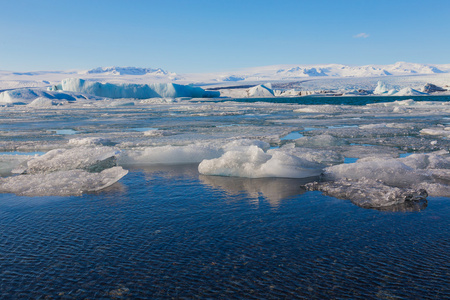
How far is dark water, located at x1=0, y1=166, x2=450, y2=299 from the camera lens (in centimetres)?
212

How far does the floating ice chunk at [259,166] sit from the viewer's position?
4824mm

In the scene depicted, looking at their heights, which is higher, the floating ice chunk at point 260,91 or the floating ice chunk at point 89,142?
the floating ice chunk at point 260,91

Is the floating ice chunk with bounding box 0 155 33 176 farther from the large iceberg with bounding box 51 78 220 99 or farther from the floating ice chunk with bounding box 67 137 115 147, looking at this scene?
the large iceberg with bounding box 51 78 220 99

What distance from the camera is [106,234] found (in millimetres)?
2945

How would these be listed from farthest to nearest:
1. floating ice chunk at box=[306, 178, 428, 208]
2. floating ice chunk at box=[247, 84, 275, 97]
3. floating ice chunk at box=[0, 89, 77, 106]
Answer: floating ice chunk at box=[247, 84, 275, 97]
floating ice chunk at box=[0, 89, 77, 106]
floating ice chunk at box=[306, 178, 428, 208]

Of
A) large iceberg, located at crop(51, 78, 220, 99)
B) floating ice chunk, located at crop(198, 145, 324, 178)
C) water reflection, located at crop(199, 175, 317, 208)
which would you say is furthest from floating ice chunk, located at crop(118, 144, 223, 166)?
large iceberg, located at crop(51, 78, 220, 99)

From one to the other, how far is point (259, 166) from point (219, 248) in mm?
2393

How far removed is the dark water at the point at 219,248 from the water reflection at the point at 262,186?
0.16 ft

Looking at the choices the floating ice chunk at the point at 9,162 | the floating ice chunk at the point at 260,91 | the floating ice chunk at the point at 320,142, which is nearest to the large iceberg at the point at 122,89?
the floating ice chunk at the point at 260,91

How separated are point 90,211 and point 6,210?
2.71 ft

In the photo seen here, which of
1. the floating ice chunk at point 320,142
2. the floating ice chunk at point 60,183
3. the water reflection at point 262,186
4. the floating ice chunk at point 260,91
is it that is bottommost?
the water reflection at point 262,186

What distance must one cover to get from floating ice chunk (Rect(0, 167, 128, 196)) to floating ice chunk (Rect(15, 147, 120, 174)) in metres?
0.57

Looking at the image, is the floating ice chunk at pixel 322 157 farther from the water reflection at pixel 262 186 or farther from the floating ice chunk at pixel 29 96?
the floating ice chunk at pixel 29 96

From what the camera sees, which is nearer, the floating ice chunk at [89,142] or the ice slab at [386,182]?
the ice slab at [386,182]
